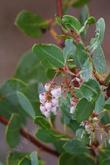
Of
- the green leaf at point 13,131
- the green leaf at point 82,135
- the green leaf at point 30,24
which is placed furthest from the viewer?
the green leaf at point 30,24

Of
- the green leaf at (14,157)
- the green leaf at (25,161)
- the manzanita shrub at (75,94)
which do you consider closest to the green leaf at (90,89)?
the manzanita shrub at (75,94)

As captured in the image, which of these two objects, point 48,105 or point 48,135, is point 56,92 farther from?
point 48,135

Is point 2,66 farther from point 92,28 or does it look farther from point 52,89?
point 52,89

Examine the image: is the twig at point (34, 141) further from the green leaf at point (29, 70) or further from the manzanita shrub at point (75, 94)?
the green leaf at point (29, 70)

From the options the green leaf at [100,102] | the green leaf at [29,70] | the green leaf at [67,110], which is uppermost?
the green leaf at [29,70]

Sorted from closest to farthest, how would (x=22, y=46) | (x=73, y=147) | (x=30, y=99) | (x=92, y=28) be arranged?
1. (x=73, y=147)
2. (x=30, y=99)
3. (x=92, y=28)
4. (x=22, y=46)

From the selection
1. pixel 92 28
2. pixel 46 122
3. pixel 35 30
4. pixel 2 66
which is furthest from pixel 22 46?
pixel 46 122

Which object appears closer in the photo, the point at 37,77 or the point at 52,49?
the point at 52,49
